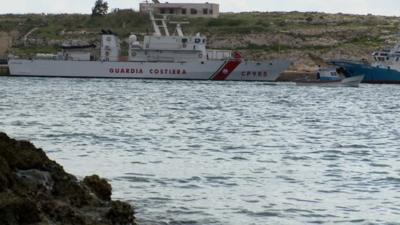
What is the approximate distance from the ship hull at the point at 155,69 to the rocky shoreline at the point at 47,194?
83.3 m

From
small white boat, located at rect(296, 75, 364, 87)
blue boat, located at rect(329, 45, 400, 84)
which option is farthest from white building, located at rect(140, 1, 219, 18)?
small white boat, located at rect(296, 75, 364, 87)

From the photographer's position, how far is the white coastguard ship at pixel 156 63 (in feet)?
322

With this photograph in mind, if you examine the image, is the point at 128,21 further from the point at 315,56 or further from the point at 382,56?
the point at 382,56

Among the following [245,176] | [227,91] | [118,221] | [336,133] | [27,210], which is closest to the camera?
[27,210]

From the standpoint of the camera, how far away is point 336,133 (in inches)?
1469

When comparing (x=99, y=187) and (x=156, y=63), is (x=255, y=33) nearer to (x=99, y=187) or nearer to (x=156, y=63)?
(x=156, y=63)

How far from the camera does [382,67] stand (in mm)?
103062

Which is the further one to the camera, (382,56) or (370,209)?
(382,56)

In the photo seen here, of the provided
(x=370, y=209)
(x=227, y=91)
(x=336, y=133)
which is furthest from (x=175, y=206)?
(x=227, y=91)

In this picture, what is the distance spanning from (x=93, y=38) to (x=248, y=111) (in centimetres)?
8121

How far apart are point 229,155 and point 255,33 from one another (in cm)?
10454

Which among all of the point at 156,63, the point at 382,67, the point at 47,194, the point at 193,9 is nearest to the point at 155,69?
the point at 156,63

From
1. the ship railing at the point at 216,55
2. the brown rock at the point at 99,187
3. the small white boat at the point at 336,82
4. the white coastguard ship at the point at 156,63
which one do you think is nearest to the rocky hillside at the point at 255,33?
the white coastguard ship at the point at 156,63

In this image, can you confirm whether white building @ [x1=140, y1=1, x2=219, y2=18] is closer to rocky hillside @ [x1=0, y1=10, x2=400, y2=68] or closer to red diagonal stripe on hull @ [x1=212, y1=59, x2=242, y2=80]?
rocky hillside @ [x1=0, y1=10, x2=400, y2=68]
